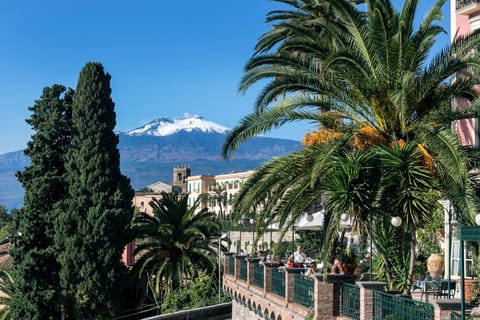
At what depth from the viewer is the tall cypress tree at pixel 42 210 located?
1282 inches

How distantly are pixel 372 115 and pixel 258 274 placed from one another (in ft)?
27.8

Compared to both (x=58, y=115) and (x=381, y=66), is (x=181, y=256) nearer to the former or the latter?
(x=58, y=115)

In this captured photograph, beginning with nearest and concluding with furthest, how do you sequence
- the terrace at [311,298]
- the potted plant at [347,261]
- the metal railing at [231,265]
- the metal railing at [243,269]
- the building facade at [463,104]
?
the terrace at [311,298] → the potted plant at [347,261] → the building facade at [463,104] → the metal railing at [243,269] → the metal railing at [231,265]

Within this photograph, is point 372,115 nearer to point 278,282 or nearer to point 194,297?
point 278,282

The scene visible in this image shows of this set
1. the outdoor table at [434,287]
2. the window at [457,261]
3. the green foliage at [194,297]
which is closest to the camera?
the outdoor table at [434,287]

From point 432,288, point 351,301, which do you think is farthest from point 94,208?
point 351,301

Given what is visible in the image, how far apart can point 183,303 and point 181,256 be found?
2.81 meters

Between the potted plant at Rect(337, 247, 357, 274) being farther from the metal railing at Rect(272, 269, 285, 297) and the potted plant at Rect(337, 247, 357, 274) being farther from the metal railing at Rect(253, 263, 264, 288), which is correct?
the metal railing at Rect(253, 263, 264, 288)

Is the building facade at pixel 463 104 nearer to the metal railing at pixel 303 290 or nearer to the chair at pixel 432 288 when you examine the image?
the chair at pixel 432 288

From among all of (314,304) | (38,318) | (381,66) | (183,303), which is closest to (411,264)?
(314,304)

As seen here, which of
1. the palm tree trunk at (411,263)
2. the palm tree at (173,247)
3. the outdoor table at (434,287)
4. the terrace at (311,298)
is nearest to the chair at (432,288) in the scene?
the outdoor table at (434,287)

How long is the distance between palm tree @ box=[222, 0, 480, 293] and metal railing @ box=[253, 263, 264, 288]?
575cm

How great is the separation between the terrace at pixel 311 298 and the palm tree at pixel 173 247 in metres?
7.35

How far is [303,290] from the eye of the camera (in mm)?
17734
